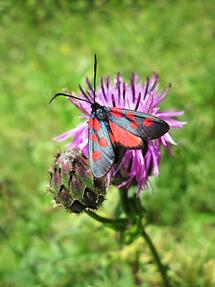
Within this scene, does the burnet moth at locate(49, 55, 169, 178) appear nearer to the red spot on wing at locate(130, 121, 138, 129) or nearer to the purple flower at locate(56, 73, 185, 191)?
the red spot on wing at locate(130, 121, 138, 129)

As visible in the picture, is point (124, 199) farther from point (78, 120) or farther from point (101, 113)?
point (78, 120)

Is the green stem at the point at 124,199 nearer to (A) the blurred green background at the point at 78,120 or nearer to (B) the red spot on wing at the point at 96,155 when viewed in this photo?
(A) the blurred green background at the point at 78,120

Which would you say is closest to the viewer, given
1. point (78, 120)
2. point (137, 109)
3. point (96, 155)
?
point (96, 155)

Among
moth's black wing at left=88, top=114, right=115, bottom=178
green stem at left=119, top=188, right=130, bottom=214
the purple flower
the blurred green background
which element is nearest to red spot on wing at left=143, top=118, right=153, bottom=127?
moth's black wing at left=88, top=114, right=115, bottom=178

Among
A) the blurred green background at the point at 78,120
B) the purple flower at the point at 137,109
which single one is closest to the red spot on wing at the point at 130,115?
the purple flower at the point at 137,109

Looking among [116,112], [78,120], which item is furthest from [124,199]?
[78,120]

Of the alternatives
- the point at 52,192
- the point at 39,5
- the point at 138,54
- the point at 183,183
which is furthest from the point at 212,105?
the point at 39,5
